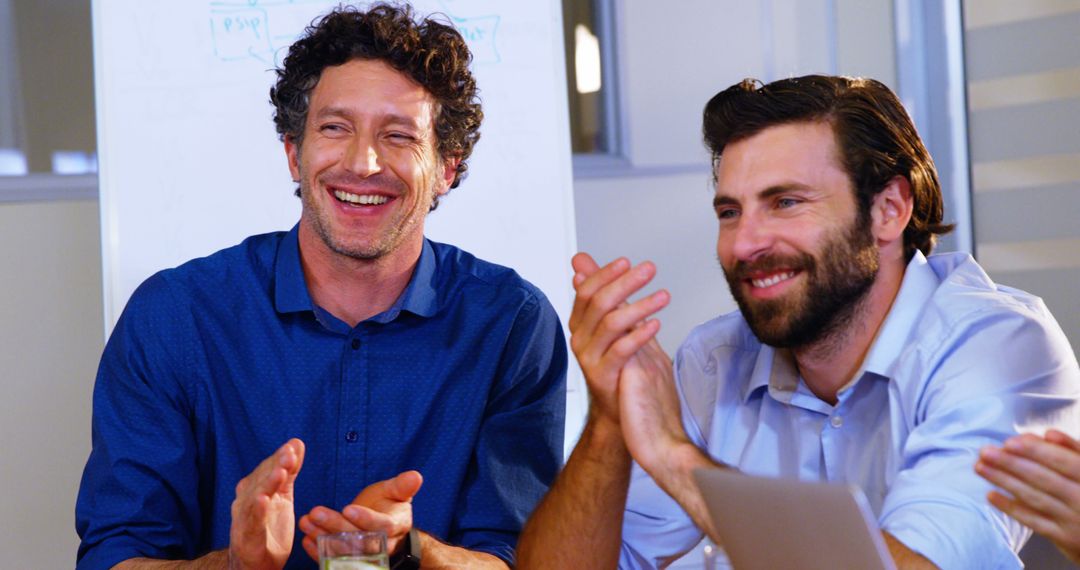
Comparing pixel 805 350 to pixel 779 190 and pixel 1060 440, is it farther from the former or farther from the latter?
pixel 1060 440

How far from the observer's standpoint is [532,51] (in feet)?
8.39

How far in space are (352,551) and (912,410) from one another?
2.58 feet

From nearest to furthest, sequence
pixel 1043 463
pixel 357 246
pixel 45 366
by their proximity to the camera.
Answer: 1. pixel 1043 463
2. pixel 357 246
3. pixel 45 366

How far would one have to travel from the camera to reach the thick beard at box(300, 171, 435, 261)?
1959 millimetres

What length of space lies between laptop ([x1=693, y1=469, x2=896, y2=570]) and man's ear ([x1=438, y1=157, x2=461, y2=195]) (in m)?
1.12

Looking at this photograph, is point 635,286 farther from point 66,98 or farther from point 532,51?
point 66,98

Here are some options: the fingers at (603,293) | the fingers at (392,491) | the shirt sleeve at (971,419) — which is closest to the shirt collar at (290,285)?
the fingers at (392,491)

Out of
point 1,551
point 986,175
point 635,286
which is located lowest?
point 1,551

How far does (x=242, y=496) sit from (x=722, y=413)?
0.74 m

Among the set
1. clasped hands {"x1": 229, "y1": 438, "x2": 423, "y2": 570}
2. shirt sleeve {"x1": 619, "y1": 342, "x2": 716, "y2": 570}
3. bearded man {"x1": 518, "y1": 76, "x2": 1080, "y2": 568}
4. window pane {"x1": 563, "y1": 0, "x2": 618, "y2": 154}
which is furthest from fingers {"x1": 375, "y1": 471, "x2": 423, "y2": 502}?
window pane {"x1": 563, "y1": 0, "x2": 618, "y2": 154}

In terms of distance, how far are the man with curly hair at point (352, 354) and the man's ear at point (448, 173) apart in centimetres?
5

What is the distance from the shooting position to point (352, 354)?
1.97 meters

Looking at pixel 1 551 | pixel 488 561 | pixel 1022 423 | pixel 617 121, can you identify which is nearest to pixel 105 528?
pixel 488 561

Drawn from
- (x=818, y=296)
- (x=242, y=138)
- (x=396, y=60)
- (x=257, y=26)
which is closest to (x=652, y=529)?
(x=818, y=296)
